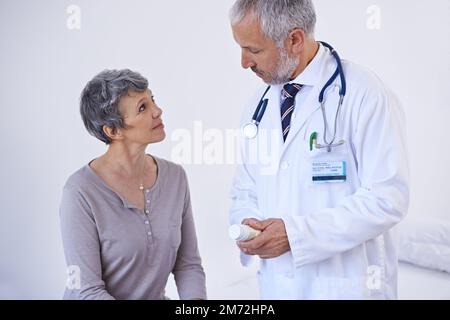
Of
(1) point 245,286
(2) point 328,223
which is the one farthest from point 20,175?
(2) point 328,223

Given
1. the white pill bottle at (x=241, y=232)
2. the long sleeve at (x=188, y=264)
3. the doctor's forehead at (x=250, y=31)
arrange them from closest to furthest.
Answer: the white pill bottle at (x=241, y=232) → the doctor's forehead at (x=250, y=31) → the long sleeve at (x=188, y=264)

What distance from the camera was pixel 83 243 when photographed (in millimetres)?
1124

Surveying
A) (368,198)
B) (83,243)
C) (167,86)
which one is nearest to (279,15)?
(167,86)

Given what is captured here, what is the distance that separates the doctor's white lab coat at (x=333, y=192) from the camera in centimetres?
105

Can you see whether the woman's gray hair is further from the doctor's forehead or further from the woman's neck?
the doctor's forehead

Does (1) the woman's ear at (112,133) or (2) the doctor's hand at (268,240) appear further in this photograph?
(1) the woman's ear at (112,133)

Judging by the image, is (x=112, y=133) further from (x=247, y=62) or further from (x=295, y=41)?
(x=295, y=41)

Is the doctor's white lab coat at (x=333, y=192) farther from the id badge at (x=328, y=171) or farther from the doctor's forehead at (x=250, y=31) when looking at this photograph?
the doctor's forehead at (x=250, y=31)

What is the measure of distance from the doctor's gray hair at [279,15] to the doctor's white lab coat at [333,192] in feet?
0.31

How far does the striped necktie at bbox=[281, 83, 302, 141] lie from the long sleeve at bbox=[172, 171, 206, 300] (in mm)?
288

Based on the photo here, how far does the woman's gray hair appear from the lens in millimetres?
1181

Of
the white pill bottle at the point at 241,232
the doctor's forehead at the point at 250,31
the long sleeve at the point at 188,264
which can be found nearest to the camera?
the white pill bottle at the point at 241,232

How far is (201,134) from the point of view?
51.2 inches

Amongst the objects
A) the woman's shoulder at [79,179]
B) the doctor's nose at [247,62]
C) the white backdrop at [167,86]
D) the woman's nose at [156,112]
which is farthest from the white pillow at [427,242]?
the woman's shoulder at [79,179]
